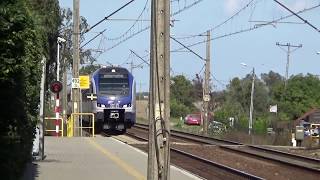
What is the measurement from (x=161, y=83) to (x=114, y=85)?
3062 centimetres

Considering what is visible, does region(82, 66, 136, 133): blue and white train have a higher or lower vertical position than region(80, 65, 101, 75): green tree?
lower

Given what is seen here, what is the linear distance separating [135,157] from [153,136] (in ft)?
39.6

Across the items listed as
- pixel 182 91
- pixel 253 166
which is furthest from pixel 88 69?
pixel 253 166

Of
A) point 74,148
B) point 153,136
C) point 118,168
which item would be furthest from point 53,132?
point 153,136

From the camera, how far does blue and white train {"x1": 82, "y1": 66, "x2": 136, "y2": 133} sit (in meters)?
40.2

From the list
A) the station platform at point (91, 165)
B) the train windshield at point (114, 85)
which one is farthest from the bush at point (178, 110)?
the station platform at point (91, 165)

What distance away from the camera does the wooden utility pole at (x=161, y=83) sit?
9.79 m

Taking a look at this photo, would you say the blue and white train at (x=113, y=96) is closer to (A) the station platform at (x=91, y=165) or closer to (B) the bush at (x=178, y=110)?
(A) the station platform at (x=91, y=165)

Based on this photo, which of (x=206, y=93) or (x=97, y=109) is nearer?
(x=97, y=109)

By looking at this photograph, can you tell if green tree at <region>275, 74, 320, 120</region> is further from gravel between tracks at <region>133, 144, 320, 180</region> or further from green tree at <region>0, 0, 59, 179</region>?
green tree at <region>0, 0, 59, 179</region>

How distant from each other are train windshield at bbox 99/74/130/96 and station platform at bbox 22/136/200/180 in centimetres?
1369

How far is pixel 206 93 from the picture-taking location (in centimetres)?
5022

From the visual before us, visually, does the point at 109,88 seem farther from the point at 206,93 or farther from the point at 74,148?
the point at 74,148

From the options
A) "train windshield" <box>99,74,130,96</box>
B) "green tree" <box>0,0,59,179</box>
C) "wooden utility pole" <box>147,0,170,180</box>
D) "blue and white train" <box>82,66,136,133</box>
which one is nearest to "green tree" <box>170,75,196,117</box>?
"blue and white train" <box>82,66,136,133</box>
